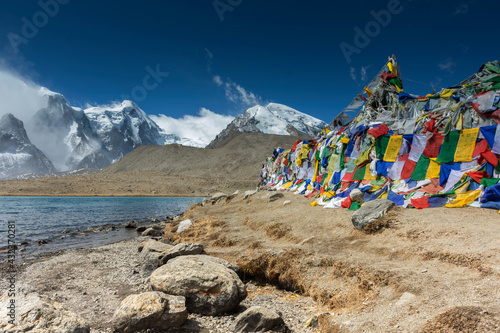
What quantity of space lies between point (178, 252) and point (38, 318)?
4244 millimetres

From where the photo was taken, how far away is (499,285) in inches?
150

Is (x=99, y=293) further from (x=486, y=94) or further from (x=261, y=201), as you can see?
(x=486, y=94)

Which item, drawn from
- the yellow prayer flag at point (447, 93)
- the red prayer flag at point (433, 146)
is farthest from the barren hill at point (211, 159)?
the red prayer flag at point (433, 146)

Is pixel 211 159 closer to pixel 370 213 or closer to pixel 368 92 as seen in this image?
pixel 368 92

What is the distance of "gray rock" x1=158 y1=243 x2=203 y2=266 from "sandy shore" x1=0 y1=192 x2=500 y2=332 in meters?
0.72

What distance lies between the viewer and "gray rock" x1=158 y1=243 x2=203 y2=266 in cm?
789

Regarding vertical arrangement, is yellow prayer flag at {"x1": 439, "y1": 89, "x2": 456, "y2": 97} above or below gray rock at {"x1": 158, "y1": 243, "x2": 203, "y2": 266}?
above

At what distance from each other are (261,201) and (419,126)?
8.54 m

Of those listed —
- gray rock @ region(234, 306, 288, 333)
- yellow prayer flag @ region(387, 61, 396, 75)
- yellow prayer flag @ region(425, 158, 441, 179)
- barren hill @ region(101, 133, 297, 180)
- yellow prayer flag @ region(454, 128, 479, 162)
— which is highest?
barren hill @ region(101, 133, 297, 180)

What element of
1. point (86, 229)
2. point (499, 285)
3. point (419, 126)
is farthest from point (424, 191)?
point (86, 229)

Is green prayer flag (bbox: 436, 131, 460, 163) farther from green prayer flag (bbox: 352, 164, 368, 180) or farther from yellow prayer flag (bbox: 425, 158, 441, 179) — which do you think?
green prayer flag (bbox: 352, 164, 368, 180)

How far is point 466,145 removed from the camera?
927 centimetres

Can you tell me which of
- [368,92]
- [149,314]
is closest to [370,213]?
[149,314]

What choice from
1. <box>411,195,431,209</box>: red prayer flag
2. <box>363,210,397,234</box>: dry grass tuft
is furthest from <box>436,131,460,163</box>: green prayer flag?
<box>363,210,397,234</box>: dry grass tuft
